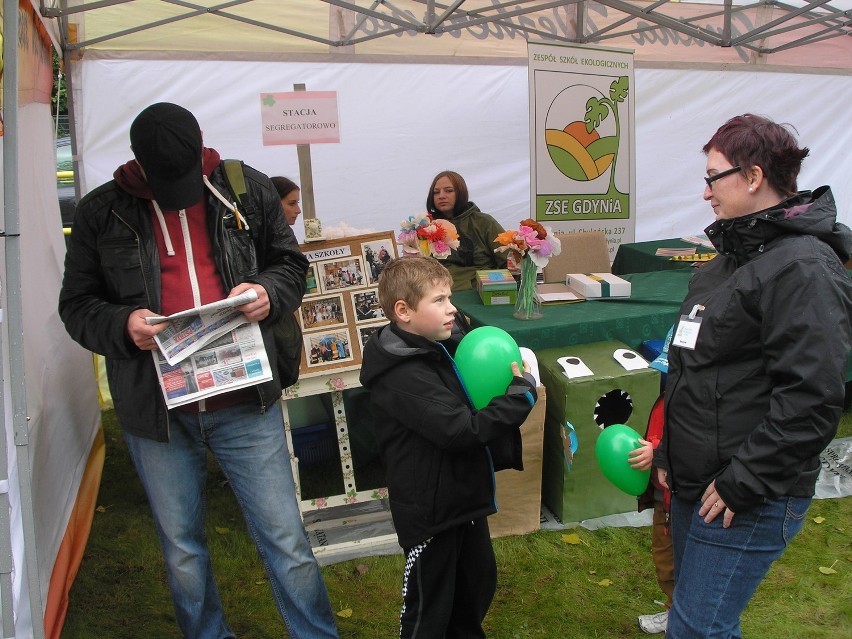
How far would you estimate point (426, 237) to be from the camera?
3.50m

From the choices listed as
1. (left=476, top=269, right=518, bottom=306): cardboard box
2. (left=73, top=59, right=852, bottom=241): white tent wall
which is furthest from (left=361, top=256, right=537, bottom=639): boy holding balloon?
(left=73, top=59, right=852, bottom=241): white tent wall

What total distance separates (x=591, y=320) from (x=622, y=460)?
4.96ft

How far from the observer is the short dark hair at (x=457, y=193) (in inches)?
180

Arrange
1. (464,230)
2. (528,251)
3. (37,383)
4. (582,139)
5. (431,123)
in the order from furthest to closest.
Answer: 1. (431,123)
2. (582,139)
3. (464,230)
4. (528,251)
5. (37,383)

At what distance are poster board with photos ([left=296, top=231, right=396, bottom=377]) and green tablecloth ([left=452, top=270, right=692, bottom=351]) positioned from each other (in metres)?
0.62

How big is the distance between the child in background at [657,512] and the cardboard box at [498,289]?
60.3 inches

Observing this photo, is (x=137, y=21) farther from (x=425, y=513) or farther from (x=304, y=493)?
(x=425, y=513)

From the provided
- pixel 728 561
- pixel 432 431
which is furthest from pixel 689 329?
pixel 432 431

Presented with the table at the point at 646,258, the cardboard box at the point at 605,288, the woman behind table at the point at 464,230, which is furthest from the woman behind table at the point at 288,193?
the table at the point at 646,258

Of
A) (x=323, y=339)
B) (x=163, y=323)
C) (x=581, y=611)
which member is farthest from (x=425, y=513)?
(x=323, y=339)

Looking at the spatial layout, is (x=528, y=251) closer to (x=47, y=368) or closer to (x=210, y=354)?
(x=210, y=354)

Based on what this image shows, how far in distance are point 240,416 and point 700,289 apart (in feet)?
3.96

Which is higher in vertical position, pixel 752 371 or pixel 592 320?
pixel 752 371

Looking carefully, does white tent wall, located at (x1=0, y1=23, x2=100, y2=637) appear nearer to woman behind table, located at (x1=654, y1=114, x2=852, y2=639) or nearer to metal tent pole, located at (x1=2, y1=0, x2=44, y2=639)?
metal tent pole, located at (x1=2, y1=0, x2=44, y2=639)
